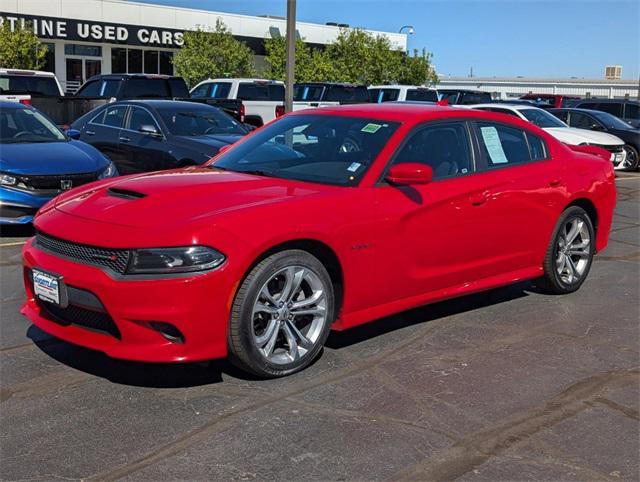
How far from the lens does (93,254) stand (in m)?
4.12

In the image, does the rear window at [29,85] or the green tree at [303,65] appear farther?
the green tree at [303,65]

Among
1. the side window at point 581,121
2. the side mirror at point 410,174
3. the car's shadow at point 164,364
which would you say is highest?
the side window at point 581,121

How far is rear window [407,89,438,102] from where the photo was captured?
22438 mm

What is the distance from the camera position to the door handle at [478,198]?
5453mm

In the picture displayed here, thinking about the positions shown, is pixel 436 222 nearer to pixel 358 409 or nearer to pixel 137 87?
pixel 358 409

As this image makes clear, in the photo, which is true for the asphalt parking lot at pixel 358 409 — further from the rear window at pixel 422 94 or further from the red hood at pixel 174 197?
the rear window at pixel 422 94

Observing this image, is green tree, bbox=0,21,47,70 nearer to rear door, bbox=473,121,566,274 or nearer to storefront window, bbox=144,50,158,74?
storefront window, bbox=144,50,158,74

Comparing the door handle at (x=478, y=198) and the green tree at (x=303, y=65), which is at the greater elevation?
the green tree at (x=303, y=65)

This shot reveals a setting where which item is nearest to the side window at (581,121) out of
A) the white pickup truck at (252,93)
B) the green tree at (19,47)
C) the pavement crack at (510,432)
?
the white pickup truck at (252,93)

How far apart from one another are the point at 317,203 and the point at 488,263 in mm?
1731

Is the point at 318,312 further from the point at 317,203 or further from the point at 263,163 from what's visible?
the point at 263,163

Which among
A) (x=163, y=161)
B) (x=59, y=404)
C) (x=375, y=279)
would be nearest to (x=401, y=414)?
(x=375, y=279)

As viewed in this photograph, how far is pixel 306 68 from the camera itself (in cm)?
3425

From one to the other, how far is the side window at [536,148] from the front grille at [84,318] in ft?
12.3
